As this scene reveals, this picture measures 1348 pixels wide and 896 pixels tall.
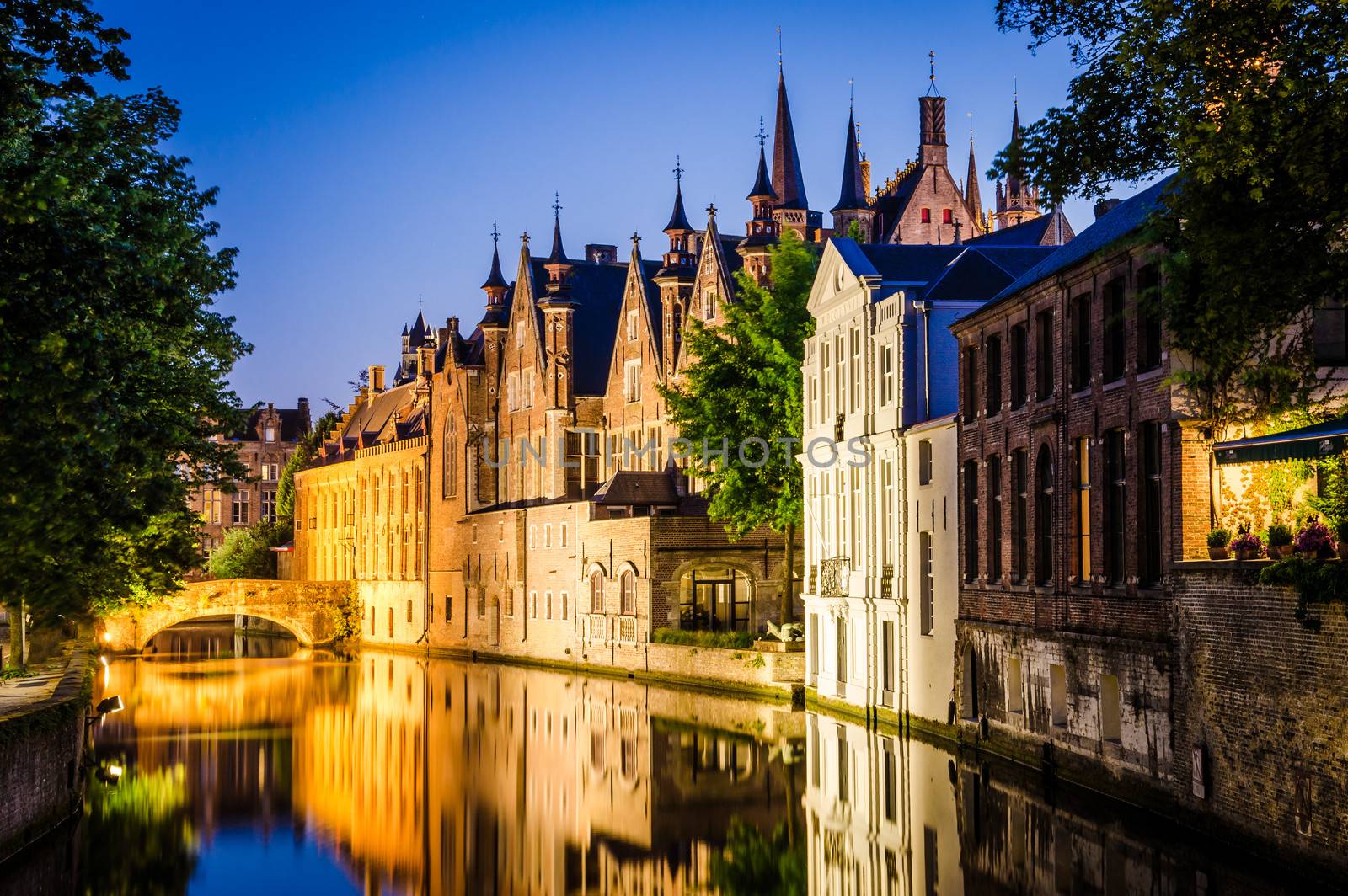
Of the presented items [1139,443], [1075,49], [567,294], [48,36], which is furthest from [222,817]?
[567,294]

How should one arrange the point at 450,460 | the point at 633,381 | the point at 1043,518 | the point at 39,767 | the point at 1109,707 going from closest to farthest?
the point at 39,767
the point at 1109,707
the point at 1043,518
the point at 633,381
the point at 450,460

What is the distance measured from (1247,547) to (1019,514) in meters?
10.1

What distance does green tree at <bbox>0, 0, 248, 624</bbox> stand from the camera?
19.9m

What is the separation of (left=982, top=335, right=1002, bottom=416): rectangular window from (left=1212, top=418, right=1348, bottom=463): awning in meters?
10.8

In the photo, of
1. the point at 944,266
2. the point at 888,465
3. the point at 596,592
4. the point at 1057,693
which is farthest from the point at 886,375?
the point at 596,592

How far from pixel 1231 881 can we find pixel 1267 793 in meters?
1.60

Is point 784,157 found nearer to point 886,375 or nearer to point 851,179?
point 851,179

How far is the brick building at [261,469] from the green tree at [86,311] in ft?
370

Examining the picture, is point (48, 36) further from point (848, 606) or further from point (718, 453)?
point (718, 453)

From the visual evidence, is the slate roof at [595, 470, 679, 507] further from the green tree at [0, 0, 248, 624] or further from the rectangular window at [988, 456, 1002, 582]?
the green tree at [0, 0, 248, 624]

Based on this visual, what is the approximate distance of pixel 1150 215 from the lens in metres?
22.3

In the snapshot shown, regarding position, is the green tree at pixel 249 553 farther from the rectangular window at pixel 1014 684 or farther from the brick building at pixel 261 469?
the rectangular window at pixel 1014 684

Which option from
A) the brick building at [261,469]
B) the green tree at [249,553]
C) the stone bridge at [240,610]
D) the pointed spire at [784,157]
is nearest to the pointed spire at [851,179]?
the pointed spire at [784,157]

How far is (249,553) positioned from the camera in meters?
116
